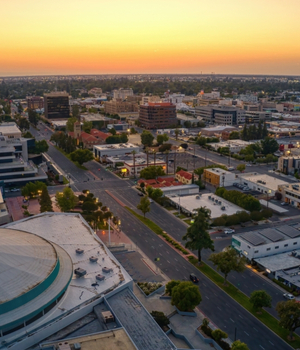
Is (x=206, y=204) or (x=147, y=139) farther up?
(x=147, y=139)

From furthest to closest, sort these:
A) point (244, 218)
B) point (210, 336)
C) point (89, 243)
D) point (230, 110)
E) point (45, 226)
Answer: point (230, 110) → point (244, 218) → point (45, 226) → point (89, 243) → point (210, 336)

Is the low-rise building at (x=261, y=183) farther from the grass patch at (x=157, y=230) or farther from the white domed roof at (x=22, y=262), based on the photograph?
the white domed roof at (x=22, y=262)

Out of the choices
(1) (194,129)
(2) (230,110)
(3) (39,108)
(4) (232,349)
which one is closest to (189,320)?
(4) (232,349)

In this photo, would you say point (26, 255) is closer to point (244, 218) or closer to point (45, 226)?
point (45, 226)

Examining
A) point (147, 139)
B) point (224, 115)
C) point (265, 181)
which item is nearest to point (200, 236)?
point (265, 181)

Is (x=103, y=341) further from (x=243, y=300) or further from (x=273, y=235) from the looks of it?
(x=273, y=235)

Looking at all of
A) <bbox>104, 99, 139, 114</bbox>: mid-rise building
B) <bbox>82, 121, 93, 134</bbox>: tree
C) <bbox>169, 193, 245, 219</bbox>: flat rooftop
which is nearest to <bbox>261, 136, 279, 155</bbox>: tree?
<bbox>169, 193, 245, 219</bbox>: flat rooftop
